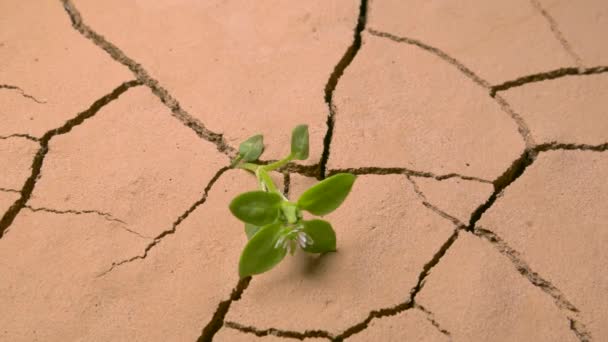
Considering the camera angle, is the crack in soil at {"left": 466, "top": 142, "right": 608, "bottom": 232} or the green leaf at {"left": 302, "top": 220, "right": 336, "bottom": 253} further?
the crack in soil at {"left": 466, "top": 142, "right": 608, "bottom": 232}

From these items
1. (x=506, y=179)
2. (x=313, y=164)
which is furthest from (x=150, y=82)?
(x=506, y=179)

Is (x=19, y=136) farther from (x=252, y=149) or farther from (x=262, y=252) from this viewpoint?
(x=262, y=252)

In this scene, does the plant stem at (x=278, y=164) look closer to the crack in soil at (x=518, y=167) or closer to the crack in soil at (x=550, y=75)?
the crack in soil at (x=518, y=167)

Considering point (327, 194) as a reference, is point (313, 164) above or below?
above

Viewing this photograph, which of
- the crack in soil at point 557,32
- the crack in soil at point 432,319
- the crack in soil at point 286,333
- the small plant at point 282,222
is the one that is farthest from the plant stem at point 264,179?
the crack in soil at point 557,32

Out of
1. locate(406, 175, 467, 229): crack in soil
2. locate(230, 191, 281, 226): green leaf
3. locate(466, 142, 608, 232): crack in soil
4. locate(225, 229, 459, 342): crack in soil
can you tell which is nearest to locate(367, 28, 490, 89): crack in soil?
locate(466, 142, 608, 232): crack in soil

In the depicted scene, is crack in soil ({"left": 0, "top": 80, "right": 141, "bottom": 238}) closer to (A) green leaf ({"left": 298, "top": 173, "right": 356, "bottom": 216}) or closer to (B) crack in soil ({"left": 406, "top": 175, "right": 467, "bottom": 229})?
(A) green leaf ({"left": 298, "top": 173, "right": 356, "bottom": 216})

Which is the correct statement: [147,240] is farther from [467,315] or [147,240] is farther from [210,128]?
[467,315]
